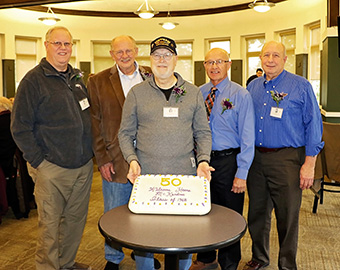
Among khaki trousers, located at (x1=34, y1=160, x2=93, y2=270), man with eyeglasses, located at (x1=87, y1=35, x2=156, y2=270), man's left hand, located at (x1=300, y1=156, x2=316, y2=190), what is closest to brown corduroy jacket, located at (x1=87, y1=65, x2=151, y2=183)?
man with eyeglasses, located at (x1=87, y1=35, x2=156, y2=270)

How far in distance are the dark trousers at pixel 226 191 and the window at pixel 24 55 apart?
36.2ft

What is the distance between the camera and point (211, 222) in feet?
5.67

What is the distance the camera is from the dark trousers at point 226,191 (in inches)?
106

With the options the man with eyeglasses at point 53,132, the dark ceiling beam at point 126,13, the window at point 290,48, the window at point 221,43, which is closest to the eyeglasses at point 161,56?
the man with eyeglasses at point 53,132

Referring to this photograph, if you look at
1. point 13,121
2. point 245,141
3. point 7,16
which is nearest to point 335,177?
point 245,141

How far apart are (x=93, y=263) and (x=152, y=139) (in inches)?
55.9

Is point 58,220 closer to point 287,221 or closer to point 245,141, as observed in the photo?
point 245,141

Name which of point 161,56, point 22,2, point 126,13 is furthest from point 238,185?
point 126,13

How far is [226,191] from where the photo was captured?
2.72 meters

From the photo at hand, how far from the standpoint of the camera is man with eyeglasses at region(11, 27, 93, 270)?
247cm

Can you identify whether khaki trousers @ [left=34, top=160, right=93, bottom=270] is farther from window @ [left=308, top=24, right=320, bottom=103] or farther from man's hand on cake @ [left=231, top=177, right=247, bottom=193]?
window @ [left=308, top=24, right=320, bottom=103]

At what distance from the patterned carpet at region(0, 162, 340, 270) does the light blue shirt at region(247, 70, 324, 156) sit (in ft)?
3.43

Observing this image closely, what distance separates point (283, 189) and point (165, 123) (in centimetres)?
105

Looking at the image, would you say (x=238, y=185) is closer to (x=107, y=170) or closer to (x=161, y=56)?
(x=107, y=170)
